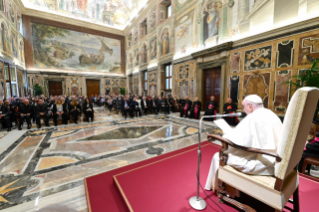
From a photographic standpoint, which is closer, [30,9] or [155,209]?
[155,209]

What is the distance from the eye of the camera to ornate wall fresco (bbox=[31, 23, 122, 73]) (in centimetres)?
1504

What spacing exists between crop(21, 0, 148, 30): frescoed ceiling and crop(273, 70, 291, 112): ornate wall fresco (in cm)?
1328

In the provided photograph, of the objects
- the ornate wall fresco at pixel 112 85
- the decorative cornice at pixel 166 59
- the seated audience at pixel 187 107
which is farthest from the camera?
the ornate wall fresco at pixel 112 85

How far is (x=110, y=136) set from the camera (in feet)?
15.7

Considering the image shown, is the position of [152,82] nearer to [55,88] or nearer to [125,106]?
[125,106]

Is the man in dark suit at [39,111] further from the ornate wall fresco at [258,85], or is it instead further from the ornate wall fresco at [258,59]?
the ornate wall fresco at [258,59]

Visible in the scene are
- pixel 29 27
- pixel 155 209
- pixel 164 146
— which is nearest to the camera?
pixel 155 209

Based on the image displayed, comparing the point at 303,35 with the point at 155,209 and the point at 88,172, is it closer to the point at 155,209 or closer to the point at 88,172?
the point at 155,209

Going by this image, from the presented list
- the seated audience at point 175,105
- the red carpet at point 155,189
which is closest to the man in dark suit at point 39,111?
the red carpet at point 155,189

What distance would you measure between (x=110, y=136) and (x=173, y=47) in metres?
8.61

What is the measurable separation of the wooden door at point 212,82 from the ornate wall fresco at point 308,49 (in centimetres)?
353

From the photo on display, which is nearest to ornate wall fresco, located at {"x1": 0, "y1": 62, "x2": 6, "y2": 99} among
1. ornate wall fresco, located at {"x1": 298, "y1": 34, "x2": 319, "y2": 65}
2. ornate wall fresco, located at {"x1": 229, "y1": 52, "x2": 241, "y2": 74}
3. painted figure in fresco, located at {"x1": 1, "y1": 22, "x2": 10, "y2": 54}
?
painted figure in fresco, located at {"x1": 1, "y1": 22, "x2": 10, "y2": 54}

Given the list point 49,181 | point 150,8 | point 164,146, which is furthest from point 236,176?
point 150,8

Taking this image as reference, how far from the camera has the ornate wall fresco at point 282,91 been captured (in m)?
5.31
